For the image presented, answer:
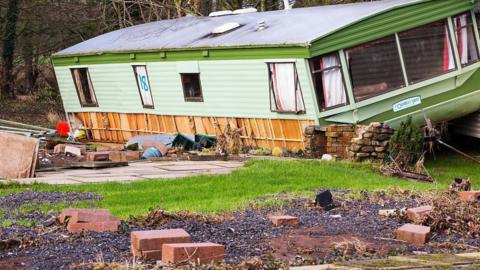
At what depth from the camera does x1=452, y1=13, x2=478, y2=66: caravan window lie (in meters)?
21.0

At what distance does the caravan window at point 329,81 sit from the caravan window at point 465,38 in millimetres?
3295

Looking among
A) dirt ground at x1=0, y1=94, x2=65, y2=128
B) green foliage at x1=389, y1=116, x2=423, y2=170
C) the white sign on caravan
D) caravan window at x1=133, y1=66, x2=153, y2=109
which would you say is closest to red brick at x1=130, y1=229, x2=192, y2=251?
green foliage at x1=389, y1=116, x2=423, y2=170

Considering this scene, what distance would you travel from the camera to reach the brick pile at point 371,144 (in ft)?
60.4

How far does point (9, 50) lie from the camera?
3378 centimetres

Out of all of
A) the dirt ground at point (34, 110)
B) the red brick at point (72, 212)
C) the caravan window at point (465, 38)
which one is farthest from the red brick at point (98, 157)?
the dirt ground at point (34, 110)

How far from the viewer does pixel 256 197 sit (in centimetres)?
1152

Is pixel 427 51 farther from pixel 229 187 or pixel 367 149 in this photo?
pixel 229 187

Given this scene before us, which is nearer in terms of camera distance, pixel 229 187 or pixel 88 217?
pixel 88 217

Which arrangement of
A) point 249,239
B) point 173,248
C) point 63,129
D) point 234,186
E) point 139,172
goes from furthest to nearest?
point 63,129 < point 139,172 < point 234,186 < point 249,239 < point 173,248

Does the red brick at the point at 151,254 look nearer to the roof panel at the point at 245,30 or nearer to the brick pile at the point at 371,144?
the brick pile at the point at 371,144

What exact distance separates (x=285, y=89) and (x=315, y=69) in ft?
3.57

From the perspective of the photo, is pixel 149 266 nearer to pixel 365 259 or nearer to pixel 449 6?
pixel 365 259

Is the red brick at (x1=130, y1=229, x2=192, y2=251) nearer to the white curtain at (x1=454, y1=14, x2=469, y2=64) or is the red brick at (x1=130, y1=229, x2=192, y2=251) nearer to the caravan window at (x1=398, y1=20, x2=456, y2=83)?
the caravan window at (x1=398, y1=20, x2=456, y2=83)

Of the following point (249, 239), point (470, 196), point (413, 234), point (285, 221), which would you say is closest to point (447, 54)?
point (470, 196)
